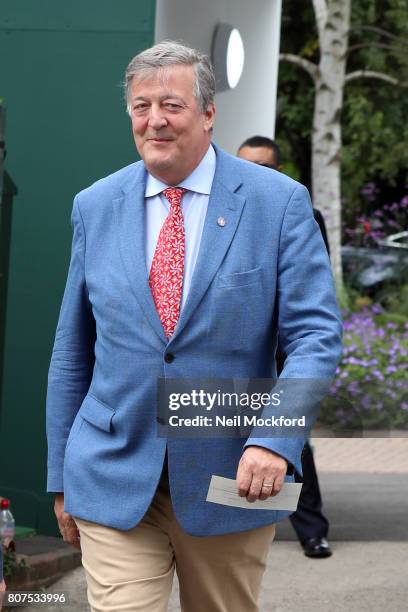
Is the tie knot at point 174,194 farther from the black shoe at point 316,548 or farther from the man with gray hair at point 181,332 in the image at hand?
the black shoe at point 316,548

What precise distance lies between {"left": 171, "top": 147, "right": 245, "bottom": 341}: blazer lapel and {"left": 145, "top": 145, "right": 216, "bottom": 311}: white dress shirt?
0.03 meters

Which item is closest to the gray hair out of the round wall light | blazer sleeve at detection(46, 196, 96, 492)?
blazer sleeve at detection(46, 196, 96, 492)

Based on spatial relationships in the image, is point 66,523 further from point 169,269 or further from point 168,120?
point 168,120

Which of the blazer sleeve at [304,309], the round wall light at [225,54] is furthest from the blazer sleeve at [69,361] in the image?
the round wall light at [225,54]

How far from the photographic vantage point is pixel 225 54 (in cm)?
795

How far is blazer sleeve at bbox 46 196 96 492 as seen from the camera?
3.77m

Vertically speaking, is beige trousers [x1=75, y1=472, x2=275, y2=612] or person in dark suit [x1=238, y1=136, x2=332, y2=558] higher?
beige trousers [x1=75, y1=472, x2=275, y2=612]

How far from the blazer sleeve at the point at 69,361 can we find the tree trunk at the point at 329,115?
42.5ft

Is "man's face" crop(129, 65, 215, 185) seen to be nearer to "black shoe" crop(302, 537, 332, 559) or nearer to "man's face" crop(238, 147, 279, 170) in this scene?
"man's face" crop(238, 147, 279, 170)

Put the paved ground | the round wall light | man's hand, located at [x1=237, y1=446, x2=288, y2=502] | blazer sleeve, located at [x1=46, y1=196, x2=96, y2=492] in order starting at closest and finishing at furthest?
man's hand, located at [x1=237, y1=446, x2=288, y2=502]
blazer sleeve, located at [x1=46, y1=196, x2=96, y2=492]
the paved ground
the round wall light

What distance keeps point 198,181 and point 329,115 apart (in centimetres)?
1355

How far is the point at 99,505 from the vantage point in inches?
141

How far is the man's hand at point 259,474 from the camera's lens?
10.8 feet

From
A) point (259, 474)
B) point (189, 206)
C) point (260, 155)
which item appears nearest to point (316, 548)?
point (260, 155)
